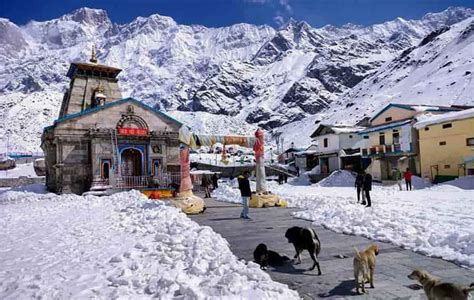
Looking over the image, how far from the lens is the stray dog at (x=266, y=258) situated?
6.24 m

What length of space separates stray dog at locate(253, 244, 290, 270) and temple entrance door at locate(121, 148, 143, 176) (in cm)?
2098

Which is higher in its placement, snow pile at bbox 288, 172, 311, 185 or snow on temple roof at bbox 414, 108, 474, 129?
snow on temple roof at bbox 414, 108, 474, 129

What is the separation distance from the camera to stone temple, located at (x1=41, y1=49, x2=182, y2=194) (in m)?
23.5

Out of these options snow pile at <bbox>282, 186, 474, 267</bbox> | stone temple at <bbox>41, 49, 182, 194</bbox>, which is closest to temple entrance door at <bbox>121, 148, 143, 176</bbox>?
stone temple at <bbox>41, 49, 182, 194</bbox>

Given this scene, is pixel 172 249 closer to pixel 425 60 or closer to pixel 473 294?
pixel 473 294

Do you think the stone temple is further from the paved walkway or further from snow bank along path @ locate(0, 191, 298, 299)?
the paved walkway

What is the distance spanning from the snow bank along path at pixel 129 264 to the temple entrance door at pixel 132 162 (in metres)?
15.5

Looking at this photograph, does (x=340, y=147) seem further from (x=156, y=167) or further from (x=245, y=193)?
(x=245, y=193)

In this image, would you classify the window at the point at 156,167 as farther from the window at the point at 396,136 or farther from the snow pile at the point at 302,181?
the window at the point at 396,136

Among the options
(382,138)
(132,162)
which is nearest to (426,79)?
(382,138)

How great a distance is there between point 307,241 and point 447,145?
82.5 ft

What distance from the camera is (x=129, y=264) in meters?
5.96

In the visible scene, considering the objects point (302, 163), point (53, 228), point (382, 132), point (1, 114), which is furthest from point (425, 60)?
point (1, 114)

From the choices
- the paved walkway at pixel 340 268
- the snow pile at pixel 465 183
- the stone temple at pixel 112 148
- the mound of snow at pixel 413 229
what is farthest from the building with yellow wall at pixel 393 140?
the paved walkway at pixel 340 268
